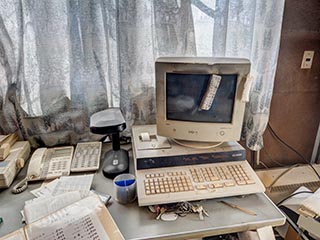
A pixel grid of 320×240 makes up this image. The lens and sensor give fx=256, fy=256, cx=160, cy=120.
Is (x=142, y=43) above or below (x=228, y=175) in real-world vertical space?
above

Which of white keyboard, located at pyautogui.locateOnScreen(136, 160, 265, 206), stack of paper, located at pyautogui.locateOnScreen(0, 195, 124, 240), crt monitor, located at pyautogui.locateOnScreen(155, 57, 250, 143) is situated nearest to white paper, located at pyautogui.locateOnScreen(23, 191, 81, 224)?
stack of paper, located at pyautogui.locateOnScreen(0, 195, 124, 240)

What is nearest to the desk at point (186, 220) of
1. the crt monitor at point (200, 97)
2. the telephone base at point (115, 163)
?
the telephone base at point (115, 163)

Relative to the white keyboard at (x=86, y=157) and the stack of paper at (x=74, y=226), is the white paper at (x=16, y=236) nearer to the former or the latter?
the stack of paper at (x=74, y=226)

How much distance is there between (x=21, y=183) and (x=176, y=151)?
0.65 meters

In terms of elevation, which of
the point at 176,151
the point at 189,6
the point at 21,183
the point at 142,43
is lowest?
the point at 21,183

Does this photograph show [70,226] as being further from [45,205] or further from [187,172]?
[187,172]

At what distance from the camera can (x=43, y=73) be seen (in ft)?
3.94

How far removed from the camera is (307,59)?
1.42m

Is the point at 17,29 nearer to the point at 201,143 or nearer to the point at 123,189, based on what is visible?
the point at 123,189

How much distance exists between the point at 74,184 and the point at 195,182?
0.48 metres

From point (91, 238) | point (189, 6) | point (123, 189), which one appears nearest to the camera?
point (91, 238)

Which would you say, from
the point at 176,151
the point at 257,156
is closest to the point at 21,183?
the point at 176,151

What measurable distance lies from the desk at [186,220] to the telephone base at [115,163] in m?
0.16

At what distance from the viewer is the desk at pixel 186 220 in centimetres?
82
